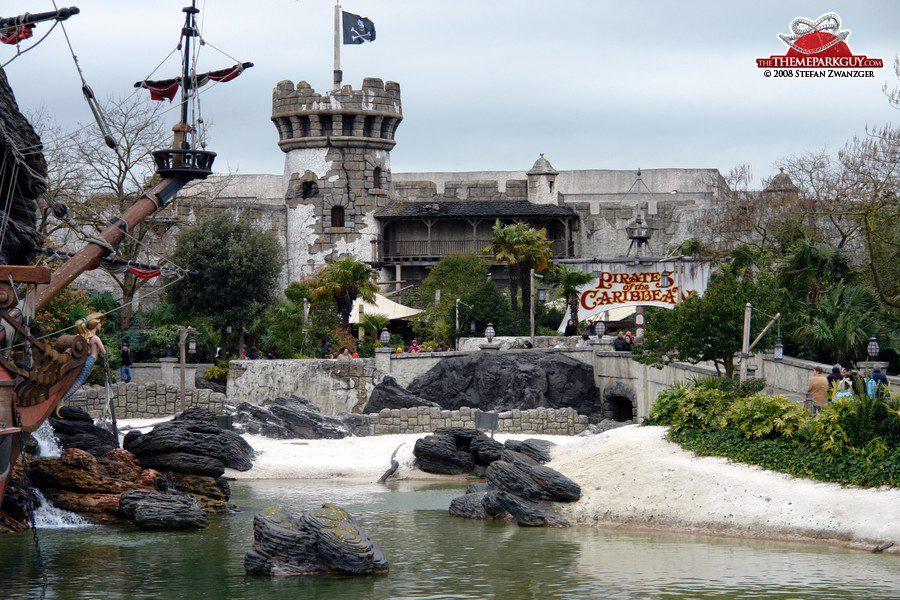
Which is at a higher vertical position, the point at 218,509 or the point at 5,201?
the point at 5,201

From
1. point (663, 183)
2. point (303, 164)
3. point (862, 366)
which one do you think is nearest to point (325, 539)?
point (862, 366)

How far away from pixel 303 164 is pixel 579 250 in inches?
529

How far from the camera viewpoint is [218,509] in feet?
76.8

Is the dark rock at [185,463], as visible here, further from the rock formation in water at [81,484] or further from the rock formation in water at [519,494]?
the rock formation in water at [519,494]

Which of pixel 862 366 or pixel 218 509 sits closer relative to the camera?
pixel 218 509

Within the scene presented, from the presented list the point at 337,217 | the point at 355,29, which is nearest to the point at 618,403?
the point at 337,217

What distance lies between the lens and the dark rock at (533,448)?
26.6 m

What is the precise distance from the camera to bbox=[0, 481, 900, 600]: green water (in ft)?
52.1

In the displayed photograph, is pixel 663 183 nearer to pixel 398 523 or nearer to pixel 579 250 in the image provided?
pixel 579 250

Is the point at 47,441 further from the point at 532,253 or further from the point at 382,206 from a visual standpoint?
the point at 382,206

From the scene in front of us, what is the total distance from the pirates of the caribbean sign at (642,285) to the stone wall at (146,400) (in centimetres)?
1165

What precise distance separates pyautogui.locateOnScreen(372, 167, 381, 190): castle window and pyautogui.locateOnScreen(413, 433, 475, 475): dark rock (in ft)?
90.0

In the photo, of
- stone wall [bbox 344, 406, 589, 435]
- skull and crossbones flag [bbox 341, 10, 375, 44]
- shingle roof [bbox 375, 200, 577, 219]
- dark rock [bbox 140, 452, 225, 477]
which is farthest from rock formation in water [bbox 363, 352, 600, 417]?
skull and crossbones flag [bbox 341, 10, 375, 44]

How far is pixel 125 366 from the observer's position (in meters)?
38.9
